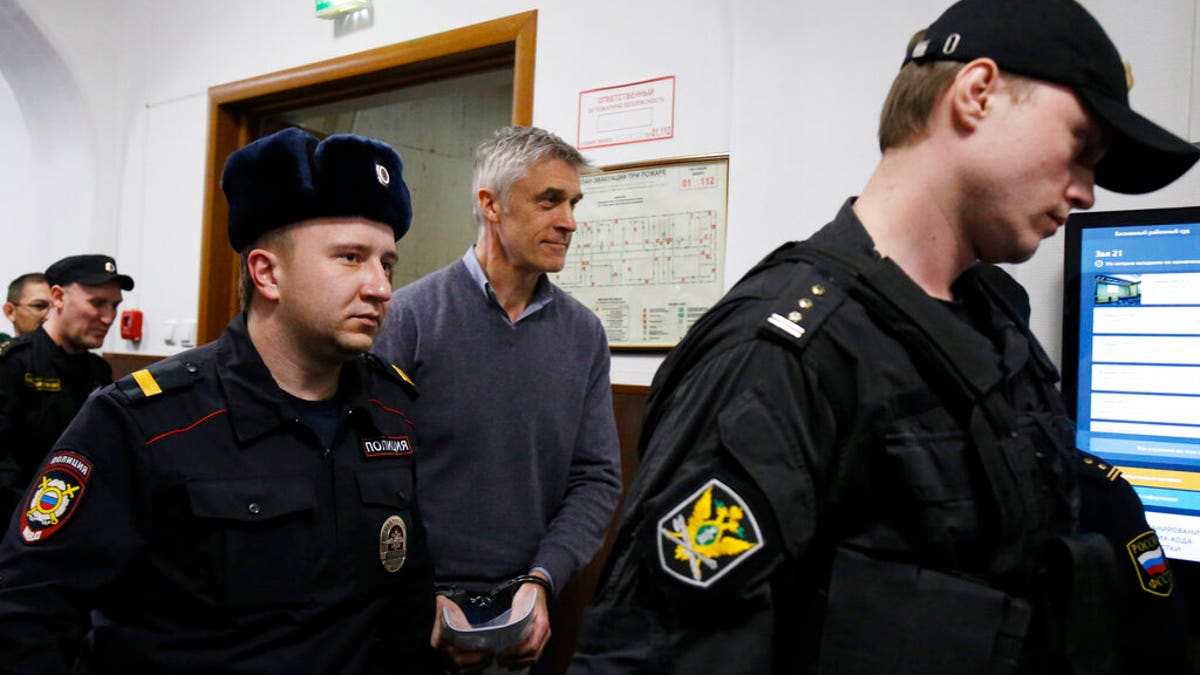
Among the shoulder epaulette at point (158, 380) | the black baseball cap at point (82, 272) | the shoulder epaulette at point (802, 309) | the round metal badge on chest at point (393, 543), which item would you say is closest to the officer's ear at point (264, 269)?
the shoulder epaulette at point (158, 380)

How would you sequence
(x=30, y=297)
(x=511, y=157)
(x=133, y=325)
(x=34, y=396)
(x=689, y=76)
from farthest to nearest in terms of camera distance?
1. (x=30, y=297)
2. (x=133, y=325)
3. (x=34, y=396)
4. (x=689, y=76)
5. (x=511, y=157)

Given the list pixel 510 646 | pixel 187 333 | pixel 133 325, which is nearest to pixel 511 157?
pixel 510 646

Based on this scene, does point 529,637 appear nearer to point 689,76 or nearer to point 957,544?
point 957,544

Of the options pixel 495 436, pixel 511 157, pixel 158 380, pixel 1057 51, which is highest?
pixel 511 157

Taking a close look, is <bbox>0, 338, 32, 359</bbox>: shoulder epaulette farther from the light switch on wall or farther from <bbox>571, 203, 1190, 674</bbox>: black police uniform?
<bbox>571, 203, 1190, 674</bbox>: black police uniform

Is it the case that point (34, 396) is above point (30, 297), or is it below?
below

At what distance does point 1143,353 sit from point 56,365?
3.44 m

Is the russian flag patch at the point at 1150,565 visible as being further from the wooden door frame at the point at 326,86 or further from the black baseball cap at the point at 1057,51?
the wooden door frame at the point at 326,86

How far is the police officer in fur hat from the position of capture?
116 centimetres

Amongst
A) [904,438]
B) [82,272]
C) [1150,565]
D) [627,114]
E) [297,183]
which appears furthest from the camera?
[82,272]

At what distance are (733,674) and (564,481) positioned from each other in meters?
1.20

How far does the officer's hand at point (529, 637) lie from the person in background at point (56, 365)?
82.8 inches

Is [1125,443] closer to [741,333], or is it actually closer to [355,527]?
[741,333]

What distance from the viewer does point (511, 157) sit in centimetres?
196
